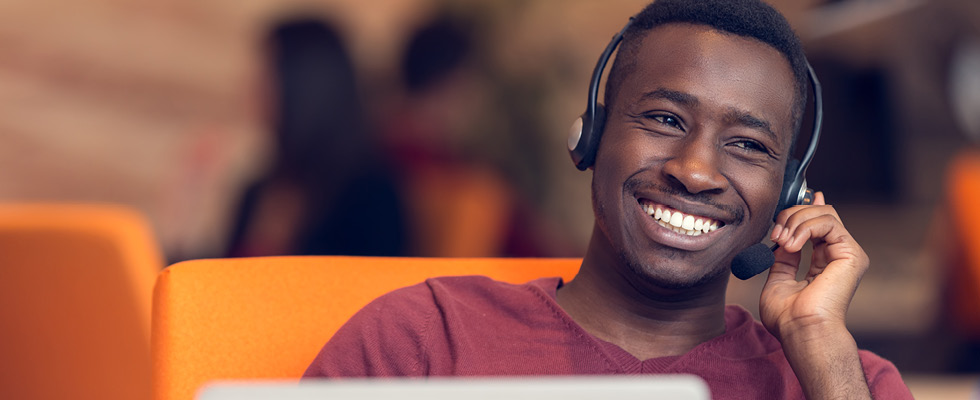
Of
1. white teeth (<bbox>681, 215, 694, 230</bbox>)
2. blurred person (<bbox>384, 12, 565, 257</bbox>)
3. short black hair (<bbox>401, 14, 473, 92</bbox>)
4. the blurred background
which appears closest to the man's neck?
white teeth (<bbox>681, 215, 694, 230</bbox>)

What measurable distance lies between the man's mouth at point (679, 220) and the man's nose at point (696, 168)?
0.03 metres

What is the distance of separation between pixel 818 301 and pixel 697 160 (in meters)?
0.23

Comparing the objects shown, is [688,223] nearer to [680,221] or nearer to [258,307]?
[680,221]

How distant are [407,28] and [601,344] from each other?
3.34 m

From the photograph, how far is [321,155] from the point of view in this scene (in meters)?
2.49

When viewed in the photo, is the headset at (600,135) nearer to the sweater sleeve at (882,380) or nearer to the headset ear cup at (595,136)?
the headset ear cup at (595,136)

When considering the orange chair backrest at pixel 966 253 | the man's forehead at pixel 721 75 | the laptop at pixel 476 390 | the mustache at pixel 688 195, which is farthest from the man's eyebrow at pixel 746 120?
the orange chair backrest at pixel 966 253

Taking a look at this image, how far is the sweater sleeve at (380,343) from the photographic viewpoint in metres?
1.18

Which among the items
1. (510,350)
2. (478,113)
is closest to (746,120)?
(510,350)

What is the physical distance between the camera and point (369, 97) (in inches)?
173

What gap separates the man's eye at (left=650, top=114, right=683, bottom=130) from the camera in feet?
4.18

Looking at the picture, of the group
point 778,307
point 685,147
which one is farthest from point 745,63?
point 778,307

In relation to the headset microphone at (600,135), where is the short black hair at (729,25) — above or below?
above

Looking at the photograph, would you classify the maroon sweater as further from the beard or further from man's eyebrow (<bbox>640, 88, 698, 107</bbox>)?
man's eyebrow (<bbox>640, 88, 698, 107</bbox>)
